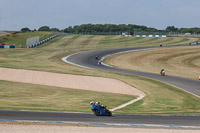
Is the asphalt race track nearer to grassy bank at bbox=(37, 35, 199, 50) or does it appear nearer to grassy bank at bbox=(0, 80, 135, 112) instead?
grassy bank at bbox=(0, 80, 135, 112)

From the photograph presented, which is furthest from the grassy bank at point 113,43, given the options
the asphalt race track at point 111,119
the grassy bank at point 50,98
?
the asphalt race track at point 111,119

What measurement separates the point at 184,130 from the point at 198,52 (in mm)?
60110

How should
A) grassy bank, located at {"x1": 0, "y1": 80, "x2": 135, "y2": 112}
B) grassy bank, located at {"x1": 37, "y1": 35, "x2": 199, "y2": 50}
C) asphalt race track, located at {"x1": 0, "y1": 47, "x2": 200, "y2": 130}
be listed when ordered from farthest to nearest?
grassy bank, located at {"x1": 37, "y1": 35, "x2": 199, "y2": 50} → grassy bank, located at {"x1": 0, "y1": 80, "x2": 135, "y2": 112} → asphalt race track, located at {"x1": 0, "y1": 47, "x2": 200, "y2": 130}

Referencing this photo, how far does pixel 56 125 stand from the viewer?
52.2 ft

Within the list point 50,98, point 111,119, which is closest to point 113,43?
point 50,98

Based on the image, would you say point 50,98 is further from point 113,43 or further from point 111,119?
point 113,43

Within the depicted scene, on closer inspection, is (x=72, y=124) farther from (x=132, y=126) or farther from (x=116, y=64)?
(x=116, y=64)

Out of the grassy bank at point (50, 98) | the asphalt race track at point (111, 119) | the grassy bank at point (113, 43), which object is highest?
the grassy bank at point (113, 43)

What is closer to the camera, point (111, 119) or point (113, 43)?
point (111, 119)

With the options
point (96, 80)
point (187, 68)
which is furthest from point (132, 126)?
point (187, 68)

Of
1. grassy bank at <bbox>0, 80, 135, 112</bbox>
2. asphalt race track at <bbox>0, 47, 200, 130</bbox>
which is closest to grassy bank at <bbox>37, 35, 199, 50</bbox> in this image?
grassy bank at <bbox>0, 80, 135, 112</bbox>

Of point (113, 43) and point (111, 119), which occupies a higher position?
point (113, 43)

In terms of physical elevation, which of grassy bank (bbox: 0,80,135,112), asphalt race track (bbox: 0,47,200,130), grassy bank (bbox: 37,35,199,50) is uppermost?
grassy bank (bbox: 37,35,199,50)

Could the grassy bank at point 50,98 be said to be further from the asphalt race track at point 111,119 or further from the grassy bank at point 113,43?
the grassy bank at point 113,43
